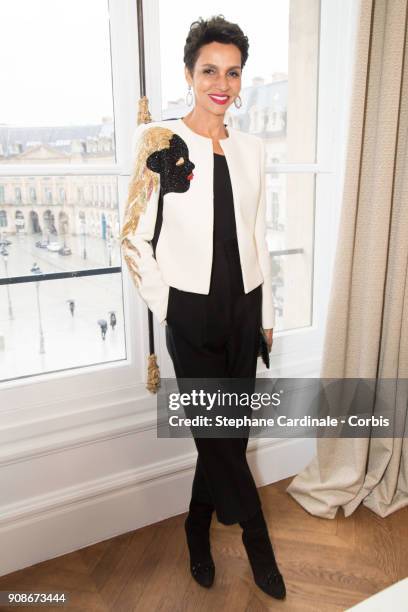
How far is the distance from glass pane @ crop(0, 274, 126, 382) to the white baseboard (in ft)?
1.37

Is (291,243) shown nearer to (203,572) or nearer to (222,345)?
(222,345)

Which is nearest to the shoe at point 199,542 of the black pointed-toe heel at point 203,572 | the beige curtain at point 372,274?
the black pointed-toe heel at point 203,572

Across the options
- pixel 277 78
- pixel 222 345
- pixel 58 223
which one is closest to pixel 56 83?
pixel 58 223

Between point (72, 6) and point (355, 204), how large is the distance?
108 centimetres

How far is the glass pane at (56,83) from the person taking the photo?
1.52 meters

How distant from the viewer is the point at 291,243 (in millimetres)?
2143

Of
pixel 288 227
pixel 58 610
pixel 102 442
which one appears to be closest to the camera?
pixel 58 610

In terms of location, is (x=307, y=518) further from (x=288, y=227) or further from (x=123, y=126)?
(x=123, y=126)

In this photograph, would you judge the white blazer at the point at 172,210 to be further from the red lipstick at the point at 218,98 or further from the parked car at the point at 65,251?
the parked car at the point at 65,251

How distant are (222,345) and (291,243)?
0.87 metres

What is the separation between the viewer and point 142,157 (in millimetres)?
1308

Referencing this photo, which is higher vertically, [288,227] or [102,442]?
[288,227]

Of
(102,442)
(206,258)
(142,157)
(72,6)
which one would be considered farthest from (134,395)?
(72,6)

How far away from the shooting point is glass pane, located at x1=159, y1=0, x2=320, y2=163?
5.83 ft
